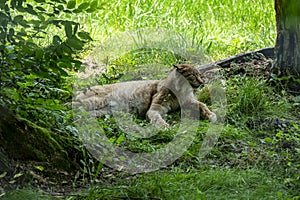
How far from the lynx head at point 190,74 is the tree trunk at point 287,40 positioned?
3.68 feet

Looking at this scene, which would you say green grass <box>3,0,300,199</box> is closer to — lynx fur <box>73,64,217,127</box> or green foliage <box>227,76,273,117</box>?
green foliage <box>227,76,273,117</box>

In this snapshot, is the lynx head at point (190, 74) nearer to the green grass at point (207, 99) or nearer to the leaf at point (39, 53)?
the green grass at point (207, 99)

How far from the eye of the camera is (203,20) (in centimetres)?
928

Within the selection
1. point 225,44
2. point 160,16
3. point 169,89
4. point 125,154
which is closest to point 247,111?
point 169,89

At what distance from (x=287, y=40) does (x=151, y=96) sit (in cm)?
186

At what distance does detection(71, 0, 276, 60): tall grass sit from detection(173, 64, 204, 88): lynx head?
1.66 meters

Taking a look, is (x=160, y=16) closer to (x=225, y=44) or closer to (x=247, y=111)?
(x=225, y=44)

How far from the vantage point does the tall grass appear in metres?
8.81

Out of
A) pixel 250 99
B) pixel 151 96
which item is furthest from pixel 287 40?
pixel 151 96

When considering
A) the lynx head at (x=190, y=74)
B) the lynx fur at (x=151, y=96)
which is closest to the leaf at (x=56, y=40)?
the lynx fur at (x=151, y=96)

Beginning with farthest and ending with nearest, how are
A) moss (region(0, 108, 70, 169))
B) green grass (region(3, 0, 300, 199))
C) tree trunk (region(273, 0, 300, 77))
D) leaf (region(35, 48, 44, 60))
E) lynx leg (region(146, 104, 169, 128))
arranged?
1. tree trunk (region(273, 0, 300, 77))
2. lynx leg (region(146, 104, 169, 128))
3. moss (region(0, 108, 70, 169))
4. green grass (region(3, 0, 300, 199))
5. leaf (region(35, 48, 44, 60))

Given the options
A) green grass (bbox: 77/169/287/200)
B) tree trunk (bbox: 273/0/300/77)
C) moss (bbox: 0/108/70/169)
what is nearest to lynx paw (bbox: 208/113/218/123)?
tree trunk (bbox: 273/0/300/77)

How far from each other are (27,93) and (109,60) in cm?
298

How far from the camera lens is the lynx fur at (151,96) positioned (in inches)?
269
